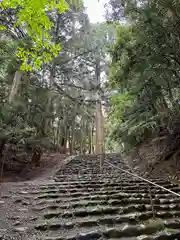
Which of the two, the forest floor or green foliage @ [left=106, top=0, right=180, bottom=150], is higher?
green foliage @ [left=106, top=0, right=180, bottom=150]

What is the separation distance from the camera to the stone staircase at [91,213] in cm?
251

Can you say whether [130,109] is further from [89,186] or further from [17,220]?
[17,220]

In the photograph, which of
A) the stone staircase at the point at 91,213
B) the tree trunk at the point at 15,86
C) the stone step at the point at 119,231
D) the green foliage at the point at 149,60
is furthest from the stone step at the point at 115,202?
the tree trunk at the point at 15,86

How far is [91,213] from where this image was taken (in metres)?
3.09

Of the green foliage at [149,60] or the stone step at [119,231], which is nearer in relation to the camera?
the stone step at [119,231]

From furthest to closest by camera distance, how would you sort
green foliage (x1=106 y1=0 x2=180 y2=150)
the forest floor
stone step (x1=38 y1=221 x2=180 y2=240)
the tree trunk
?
the tree trunk < the forest floor < green foliage (x1=106 y1=0 x2=180 y2=150) < stone step (x1=38 y1=221 x2=180 y2=240)

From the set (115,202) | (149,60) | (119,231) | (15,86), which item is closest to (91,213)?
(115,202)

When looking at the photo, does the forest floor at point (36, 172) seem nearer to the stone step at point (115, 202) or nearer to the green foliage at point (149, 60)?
the stone step at point (115, 202)

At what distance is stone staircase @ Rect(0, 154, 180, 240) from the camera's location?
251cm

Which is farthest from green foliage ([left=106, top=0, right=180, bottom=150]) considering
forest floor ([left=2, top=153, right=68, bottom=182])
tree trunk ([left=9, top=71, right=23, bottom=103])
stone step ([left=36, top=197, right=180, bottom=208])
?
tree trunk ([left=9, top=71, right=23, bottom=103])

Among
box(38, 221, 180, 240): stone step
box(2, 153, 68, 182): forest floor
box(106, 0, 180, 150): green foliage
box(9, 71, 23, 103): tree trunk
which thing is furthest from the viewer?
box(9, 71, 23, 103): tree trunk

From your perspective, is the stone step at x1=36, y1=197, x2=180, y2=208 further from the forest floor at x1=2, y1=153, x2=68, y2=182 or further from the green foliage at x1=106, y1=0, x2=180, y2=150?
the forest floor at x1=2, y1=153, x2=68, y2=182

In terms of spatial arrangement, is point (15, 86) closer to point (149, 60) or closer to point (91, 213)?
point (149, 60)

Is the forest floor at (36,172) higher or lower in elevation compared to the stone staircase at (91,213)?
higher
